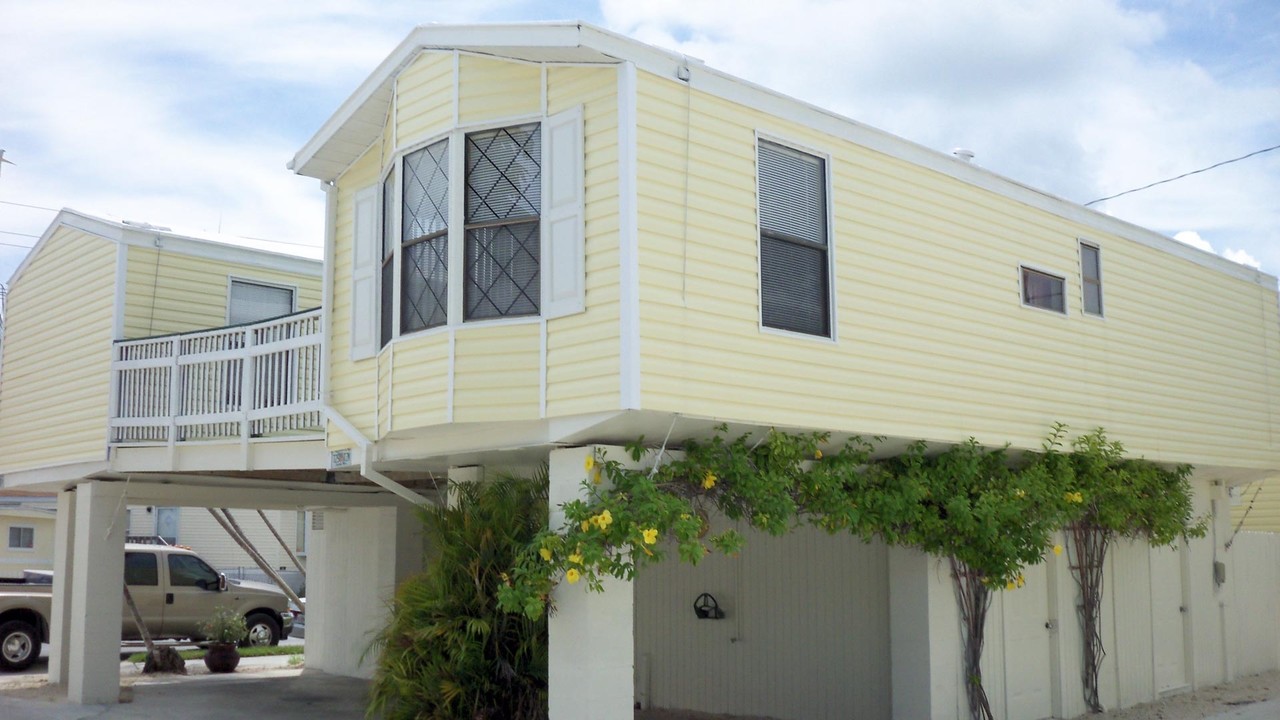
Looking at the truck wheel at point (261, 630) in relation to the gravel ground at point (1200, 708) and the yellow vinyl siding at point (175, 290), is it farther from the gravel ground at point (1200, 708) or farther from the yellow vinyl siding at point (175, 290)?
the gravel ground at point (1200, 708)

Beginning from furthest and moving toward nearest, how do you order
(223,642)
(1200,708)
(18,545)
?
(18,545) → (223,642) → (1200,708)

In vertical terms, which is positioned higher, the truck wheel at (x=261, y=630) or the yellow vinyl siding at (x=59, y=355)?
the yellow vinyl siding at (x=59, y=355)

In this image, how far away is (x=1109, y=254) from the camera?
1352 centimetres

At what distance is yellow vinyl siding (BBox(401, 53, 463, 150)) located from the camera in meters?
9.55

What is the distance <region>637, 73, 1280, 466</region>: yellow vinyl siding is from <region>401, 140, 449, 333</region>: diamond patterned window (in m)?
1.84

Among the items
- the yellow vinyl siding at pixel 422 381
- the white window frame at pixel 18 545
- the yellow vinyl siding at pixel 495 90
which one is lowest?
the white window frame at pixel 18 545

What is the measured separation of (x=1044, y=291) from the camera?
12.5m

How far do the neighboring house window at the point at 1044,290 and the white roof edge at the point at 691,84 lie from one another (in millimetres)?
710

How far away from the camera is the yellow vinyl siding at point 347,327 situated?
10430 millimetres

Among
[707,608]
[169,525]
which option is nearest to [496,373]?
[707,608]

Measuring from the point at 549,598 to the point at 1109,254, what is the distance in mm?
8021

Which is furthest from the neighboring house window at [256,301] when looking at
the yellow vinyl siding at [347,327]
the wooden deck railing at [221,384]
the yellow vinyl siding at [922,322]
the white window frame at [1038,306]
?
the white window frame at [1038,306]

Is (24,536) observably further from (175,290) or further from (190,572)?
(175,290)

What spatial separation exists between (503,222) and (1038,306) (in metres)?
5.98
